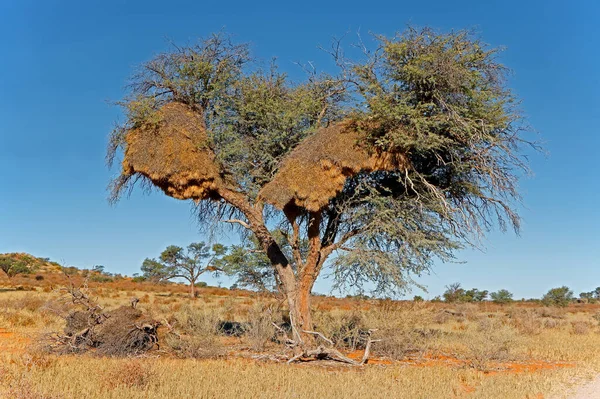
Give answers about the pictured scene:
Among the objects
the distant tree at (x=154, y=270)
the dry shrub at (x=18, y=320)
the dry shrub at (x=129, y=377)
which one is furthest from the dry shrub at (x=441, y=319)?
the distant tree at (x=154, y=270)

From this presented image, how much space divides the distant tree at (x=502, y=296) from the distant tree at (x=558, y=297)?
14.8 ft

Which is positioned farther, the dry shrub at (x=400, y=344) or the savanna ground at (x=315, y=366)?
the dry shrub at (x=400, y=344)

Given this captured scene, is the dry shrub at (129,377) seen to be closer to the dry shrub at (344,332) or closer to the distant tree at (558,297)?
the dry shrub at (344,332)

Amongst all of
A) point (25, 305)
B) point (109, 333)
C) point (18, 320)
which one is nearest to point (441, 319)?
point (109, 333)

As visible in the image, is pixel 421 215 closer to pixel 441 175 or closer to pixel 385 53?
pixel 441 175

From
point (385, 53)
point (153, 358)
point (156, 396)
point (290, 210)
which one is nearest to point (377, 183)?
point (290, 210)

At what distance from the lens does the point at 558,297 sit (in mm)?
66250

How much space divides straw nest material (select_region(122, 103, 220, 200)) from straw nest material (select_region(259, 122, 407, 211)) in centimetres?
189

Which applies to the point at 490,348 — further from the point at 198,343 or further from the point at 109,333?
the point at 109,333

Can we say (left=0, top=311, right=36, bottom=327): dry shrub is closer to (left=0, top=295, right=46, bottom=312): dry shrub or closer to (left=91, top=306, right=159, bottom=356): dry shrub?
(left=0, top=295, right=46, bottom=312): dry shrub

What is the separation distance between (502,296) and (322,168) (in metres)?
64.7

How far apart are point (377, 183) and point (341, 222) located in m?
1.59

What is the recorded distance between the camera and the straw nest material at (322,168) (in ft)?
45.9

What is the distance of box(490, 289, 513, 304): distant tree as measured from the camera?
70.2m
